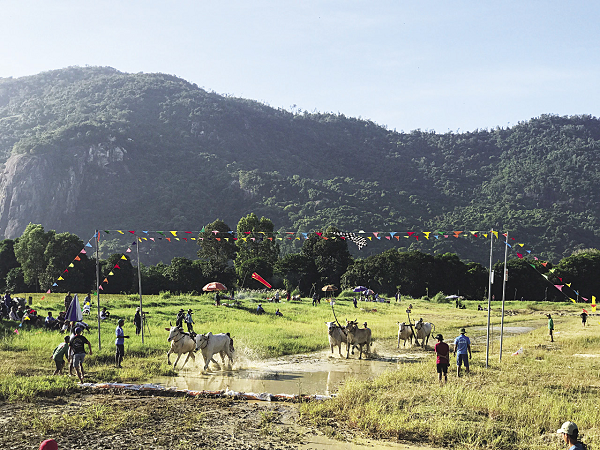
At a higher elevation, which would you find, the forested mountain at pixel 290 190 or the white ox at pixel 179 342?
the forested mountain at pixel 290 190

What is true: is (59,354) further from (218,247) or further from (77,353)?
(218,247)

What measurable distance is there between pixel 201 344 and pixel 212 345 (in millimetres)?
459

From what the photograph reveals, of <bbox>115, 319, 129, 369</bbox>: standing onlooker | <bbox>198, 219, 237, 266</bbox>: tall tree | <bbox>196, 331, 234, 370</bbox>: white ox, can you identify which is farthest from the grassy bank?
<bbox>198, 219, 237, 266</bbox>: tall tree

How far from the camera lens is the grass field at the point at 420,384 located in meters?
11.8

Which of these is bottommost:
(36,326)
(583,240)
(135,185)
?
(36,326)

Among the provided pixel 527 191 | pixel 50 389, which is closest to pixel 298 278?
pixel 50 389

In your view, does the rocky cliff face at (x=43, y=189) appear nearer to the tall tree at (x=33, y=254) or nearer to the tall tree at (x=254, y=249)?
the tall tree at (x=33, y=254)

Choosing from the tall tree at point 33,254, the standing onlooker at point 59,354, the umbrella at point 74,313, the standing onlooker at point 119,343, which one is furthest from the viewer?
the tall tree at point 33,254

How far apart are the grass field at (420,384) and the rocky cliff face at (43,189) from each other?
155266mm

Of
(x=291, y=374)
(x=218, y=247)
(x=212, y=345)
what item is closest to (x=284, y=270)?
(x=218, y=247)

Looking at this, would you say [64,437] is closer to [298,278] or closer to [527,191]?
[298,278]

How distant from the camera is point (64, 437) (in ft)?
36.7

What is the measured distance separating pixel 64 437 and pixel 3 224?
190m

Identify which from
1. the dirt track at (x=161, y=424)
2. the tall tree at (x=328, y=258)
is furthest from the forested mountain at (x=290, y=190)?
the dirt track at (x=161, y=424)
